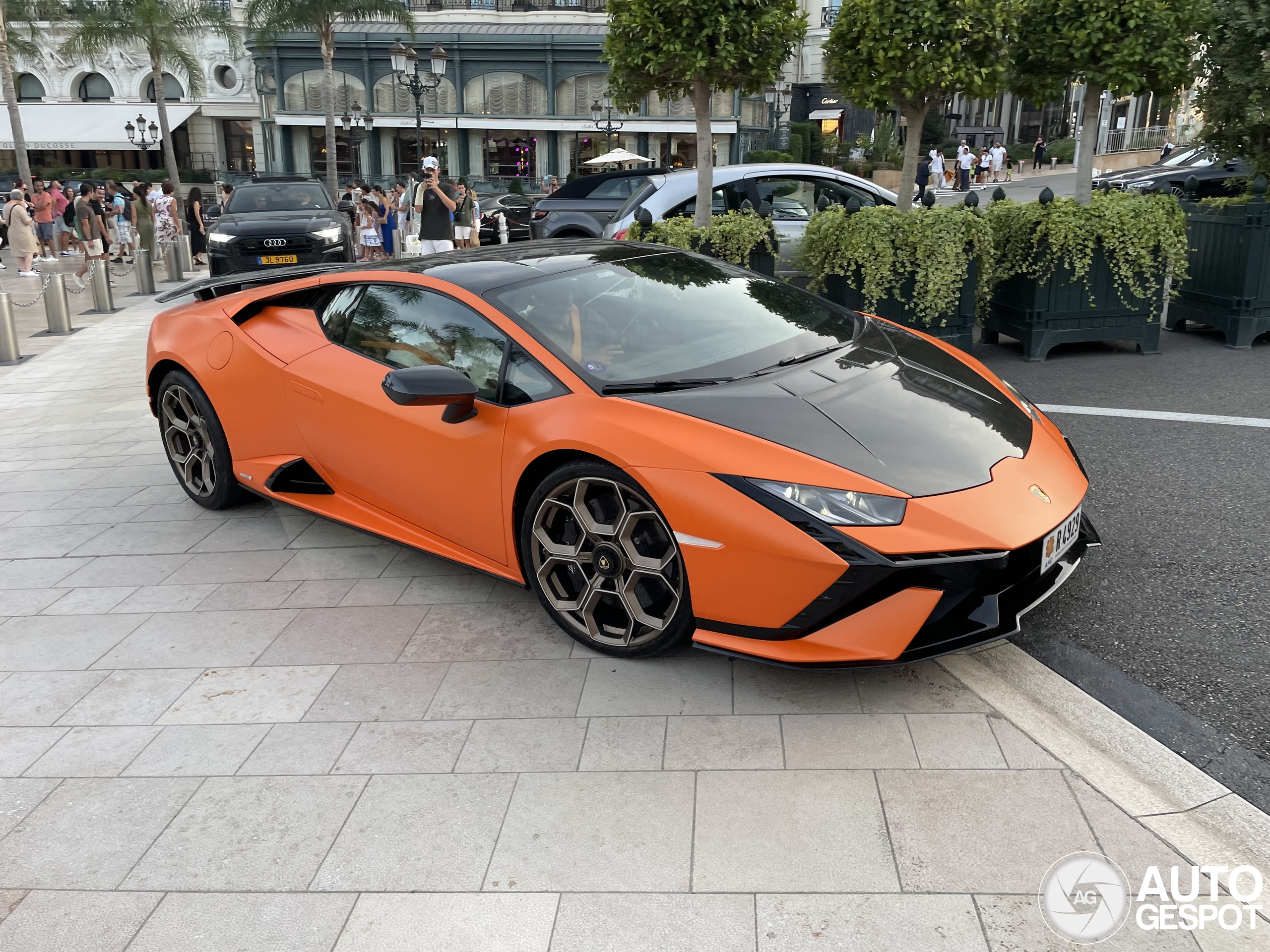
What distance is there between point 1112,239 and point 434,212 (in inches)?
355

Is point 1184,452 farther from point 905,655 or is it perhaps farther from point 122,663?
point 122,663

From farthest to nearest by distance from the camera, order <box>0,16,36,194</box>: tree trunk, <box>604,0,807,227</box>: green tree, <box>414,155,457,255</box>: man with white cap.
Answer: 1. <box>0,16,36,194</box>: tree trunk
2. <box>414,155,457,255</box>: man with white cap
3. <box>604,0,807,227</box>: green tree

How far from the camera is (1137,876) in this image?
8.20 feet

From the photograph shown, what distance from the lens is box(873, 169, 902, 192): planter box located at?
120 ft

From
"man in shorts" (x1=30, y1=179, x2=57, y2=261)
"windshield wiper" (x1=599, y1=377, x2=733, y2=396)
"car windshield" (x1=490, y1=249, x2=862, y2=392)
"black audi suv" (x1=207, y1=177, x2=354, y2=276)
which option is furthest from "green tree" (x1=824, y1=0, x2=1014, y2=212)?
"man in shorts" (x1=30, y1=179, x2=57, y2=261)

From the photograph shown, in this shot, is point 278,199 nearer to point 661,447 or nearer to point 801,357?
point 801,357

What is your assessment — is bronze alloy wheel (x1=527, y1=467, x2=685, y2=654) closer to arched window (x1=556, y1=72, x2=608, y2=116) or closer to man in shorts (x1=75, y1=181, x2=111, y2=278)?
man in shorts (x1=75, y1=181, x2=111, y2=278)

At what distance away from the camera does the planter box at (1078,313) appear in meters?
8.02

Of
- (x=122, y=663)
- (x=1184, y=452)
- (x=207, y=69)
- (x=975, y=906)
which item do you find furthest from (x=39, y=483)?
(x=207, y=69)

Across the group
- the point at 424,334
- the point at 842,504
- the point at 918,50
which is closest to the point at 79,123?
the point at 918,50

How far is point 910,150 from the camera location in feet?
27.9

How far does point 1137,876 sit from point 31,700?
11.9 ft

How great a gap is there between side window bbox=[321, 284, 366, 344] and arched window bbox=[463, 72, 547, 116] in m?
43.1

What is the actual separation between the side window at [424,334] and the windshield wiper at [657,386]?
19.3 inches
